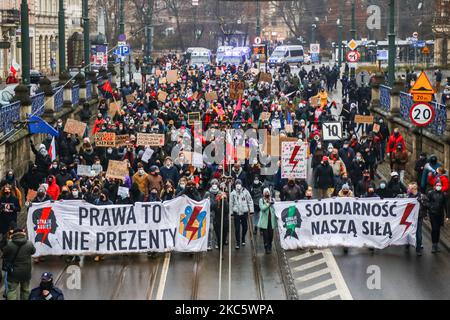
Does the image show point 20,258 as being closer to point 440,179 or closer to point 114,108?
point 440,179

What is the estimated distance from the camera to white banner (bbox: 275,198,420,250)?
18.6m

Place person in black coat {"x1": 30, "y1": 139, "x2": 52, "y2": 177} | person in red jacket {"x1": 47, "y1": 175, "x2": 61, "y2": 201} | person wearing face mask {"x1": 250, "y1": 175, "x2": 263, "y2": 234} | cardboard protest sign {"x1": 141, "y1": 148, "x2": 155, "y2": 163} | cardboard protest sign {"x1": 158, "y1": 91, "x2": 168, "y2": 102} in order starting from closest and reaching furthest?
person in red jacket {"x1": 47, "y1": 175, "x2": 61, "y2": 201} → person wearing face mask {"x1": 250, "y1": 175, "x2": 263, "y2": 234} → person in black coat {"x1": 30, "y1": 139, "x2": 52, "y2": 177} → cardboard protest sign {"x1": 141, "y1": 148, "x2": 155, "y2": 163} → cardboard protest sign {"x1": 158, "y1": 91, "x2": 168, "y2": 102}

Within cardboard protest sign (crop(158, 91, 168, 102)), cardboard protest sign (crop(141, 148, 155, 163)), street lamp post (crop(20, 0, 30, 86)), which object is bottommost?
cardboard protest sign (crop(141, 148, 155, 163))

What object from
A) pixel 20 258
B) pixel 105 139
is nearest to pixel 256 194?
pixel 105 139

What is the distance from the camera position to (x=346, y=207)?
18656 mm

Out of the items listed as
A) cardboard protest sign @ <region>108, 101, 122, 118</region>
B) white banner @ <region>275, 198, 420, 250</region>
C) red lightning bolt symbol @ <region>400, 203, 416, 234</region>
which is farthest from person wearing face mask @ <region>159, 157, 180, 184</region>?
cardboard protest sign @ <region>108, 101, 122, 118</region>

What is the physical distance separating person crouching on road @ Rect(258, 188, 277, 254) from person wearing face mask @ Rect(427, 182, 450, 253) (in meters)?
2.61

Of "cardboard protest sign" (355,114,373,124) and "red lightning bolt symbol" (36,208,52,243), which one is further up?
"cardboard protest sign" (355,114,373,124)

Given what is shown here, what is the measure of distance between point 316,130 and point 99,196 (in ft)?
34.2

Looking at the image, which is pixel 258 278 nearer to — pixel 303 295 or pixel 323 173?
pixel 303 295

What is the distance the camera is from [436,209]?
18578mm

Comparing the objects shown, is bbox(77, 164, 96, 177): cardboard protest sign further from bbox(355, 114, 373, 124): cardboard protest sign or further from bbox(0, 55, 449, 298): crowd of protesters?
bbox(355, 114, 373, 124): cardboard protest sign

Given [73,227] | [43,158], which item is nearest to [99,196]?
[73,227]

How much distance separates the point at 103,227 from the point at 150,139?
272 inches
